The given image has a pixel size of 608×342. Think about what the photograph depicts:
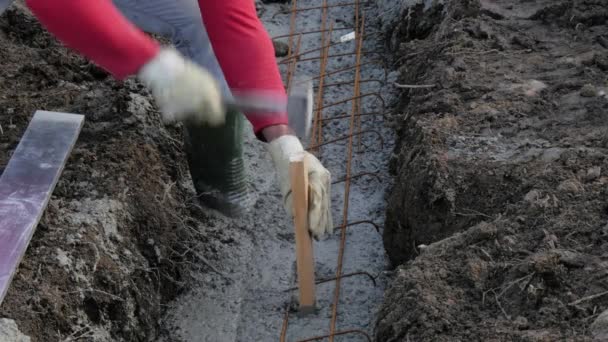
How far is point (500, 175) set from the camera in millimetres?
3068

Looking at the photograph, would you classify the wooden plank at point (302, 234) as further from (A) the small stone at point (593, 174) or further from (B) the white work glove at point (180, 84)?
(A) the small stone at point (593, 174)

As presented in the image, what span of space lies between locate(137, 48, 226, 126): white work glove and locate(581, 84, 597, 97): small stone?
1.54 meters

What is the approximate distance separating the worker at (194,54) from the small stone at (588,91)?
1275mm

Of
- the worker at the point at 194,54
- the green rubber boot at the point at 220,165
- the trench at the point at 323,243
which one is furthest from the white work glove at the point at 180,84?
the trench at the point at 323,243

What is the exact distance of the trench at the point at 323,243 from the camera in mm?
3285

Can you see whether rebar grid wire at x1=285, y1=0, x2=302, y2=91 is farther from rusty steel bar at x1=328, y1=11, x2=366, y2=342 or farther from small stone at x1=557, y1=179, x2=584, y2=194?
small stone at x1=557, y1=179, x2=584, y2=194

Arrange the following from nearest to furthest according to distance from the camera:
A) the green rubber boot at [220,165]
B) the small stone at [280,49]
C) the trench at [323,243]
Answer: the trench at [323,243] < the green rubber boot at [220,165] < the small stone at [280,49]

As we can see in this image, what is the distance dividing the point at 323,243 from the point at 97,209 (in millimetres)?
1053

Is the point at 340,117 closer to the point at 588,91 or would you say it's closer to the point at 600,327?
the point at 588,91

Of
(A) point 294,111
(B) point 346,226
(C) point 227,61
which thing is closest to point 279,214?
(B) point 346,226

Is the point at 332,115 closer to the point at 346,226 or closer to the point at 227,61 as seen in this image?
the point at 346,226

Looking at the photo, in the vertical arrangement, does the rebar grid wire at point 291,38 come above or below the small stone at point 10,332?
below

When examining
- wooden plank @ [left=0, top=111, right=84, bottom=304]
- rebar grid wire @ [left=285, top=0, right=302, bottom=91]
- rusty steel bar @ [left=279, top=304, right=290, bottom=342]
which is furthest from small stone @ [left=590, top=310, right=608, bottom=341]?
rebar grid wire @ [left=285, top=0, right=302, bottom=91]

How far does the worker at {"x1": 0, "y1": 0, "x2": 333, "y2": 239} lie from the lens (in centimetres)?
→ 264
